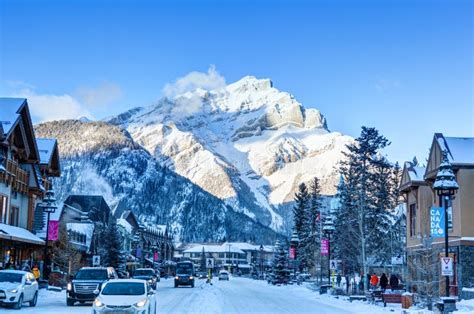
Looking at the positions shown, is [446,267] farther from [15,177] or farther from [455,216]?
[15,177]

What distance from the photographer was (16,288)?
2708cm

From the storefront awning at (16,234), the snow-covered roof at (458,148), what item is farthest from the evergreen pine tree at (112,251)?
the snow-covered roof at (458,148)

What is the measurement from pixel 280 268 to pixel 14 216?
146 ft

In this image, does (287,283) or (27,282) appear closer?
(27,282)

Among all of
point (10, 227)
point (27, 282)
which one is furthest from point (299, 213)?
point (27, 282)

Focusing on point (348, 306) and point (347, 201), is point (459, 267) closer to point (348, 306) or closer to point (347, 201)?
point (348, 306)

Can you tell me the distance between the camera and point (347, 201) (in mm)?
72625

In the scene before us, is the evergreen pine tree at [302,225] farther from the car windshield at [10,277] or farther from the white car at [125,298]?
the white car at [125,298]

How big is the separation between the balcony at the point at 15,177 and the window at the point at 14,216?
55.0 inches

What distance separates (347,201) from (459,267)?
3605 centimetres

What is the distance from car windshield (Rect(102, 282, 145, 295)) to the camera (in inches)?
849

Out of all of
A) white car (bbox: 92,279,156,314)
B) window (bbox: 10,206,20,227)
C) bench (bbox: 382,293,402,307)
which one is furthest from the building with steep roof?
window (bbox: 10,206,20,227)

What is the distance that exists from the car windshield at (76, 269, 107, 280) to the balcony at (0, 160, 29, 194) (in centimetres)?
1597

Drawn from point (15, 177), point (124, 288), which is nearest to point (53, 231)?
point (15, 177)
